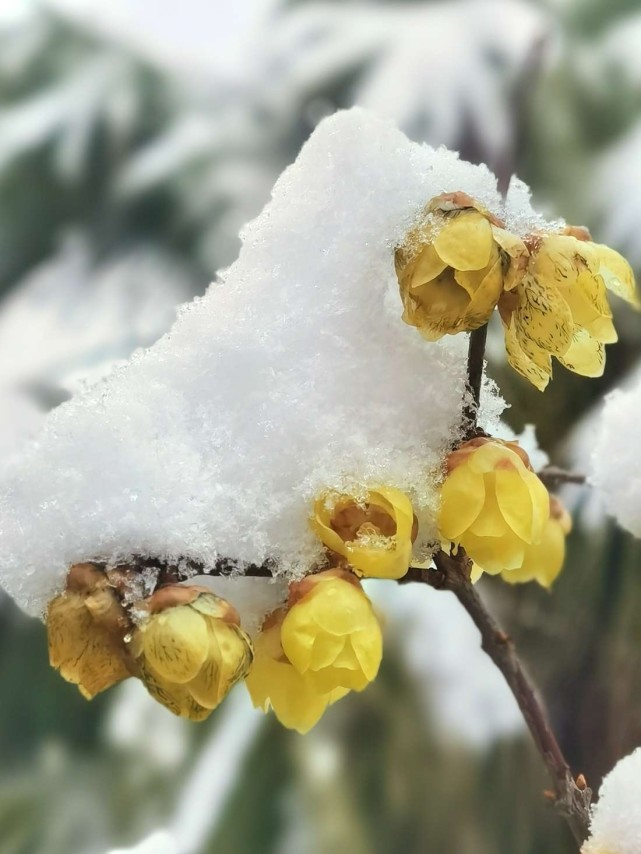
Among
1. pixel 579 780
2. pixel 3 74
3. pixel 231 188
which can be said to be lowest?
pixel 579 780

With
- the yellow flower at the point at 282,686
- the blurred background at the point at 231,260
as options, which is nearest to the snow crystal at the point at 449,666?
the blurred background at the point at 231,260

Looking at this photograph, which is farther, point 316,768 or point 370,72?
point 370,72

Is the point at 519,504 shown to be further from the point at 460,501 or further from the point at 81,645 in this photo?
the point at 81,645

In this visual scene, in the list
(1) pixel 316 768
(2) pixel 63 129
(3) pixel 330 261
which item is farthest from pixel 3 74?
(1) pixel 316 768

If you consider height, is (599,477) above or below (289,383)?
below

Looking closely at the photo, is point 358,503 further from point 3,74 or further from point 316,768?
point 3,74
